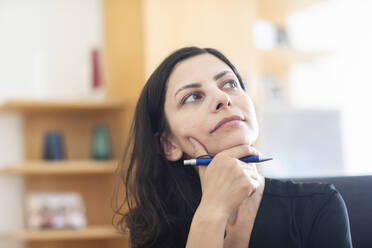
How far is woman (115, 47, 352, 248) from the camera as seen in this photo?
1.15 m

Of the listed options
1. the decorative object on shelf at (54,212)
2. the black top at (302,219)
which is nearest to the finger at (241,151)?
the black top at (302,219)

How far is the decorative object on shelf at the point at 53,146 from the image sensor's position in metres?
3.29

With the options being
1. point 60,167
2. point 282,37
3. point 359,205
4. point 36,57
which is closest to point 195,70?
point 359,205

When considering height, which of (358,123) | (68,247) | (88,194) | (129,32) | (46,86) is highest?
(129,32)

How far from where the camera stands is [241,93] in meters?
1.31

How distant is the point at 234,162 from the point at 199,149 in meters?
0.14

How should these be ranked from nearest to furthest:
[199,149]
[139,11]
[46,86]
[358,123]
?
[199,149]
[139,11]
[46,86]
[358,123]

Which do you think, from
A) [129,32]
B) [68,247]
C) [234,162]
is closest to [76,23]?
[129,32]

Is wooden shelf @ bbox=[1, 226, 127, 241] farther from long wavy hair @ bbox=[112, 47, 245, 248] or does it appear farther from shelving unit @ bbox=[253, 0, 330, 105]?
long wavy hair @ bbox=[112, 47, 245, 248]

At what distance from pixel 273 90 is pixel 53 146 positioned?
193 centimetres

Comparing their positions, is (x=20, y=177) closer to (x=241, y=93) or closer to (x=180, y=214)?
(x=180, y=214)

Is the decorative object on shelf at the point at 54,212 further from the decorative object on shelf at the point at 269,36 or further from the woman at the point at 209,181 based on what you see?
the decorative object on shelf at the point at 269,36

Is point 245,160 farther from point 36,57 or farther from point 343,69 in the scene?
point 343,69

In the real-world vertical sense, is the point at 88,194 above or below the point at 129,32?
below
